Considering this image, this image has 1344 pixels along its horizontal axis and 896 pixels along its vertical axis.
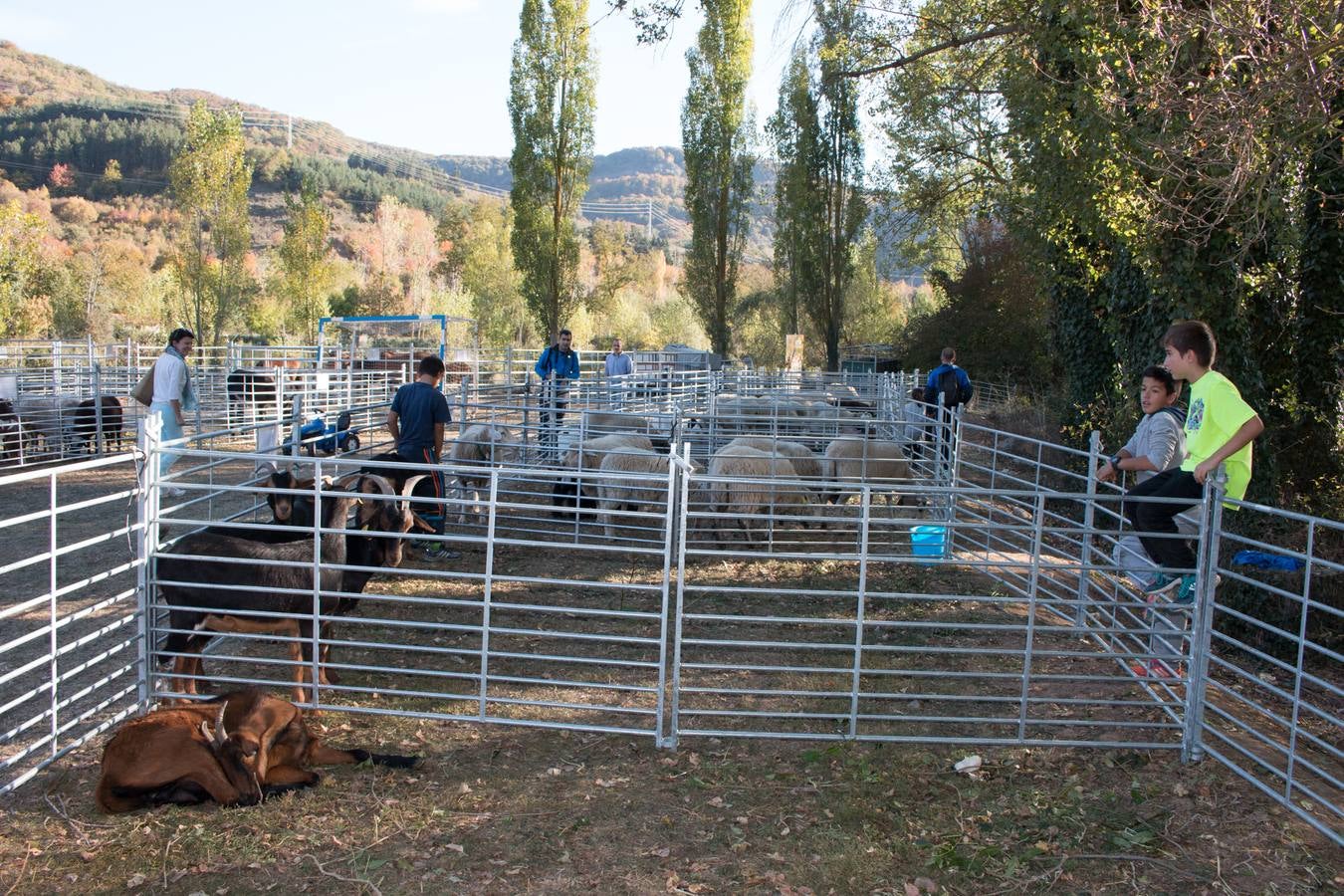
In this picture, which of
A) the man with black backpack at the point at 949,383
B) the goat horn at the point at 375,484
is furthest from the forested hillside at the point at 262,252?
the goat horn at the point at 375,484

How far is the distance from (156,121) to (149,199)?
25.7 metres

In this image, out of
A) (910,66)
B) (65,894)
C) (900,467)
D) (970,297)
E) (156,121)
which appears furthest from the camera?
(156,121)

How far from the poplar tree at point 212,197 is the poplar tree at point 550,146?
37.1ft

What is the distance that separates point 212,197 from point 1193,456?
3612 centimetres

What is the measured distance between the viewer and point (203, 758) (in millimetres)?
4090

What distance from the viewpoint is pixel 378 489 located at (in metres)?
5.83

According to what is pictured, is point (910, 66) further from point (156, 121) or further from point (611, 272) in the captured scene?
point (156, 121)

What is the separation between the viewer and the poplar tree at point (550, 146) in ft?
101

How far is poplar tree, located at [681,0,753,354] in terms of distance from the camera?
3403 cm

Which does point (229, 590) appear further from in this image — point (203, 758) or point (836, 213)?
point (836, 213)

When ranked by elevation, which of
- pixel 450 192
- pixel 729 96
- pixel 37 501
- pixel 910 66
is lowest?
pixel 37 501

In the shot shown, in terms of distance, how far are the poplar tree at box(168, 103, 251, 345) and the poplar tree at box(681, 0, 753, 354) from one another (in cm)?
1684

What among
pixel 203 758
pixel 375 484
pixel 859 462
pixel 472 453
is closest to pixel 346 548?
pixel 375 484

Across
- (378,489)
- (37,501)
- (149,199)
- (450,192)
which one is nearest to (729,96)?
(37,501)
